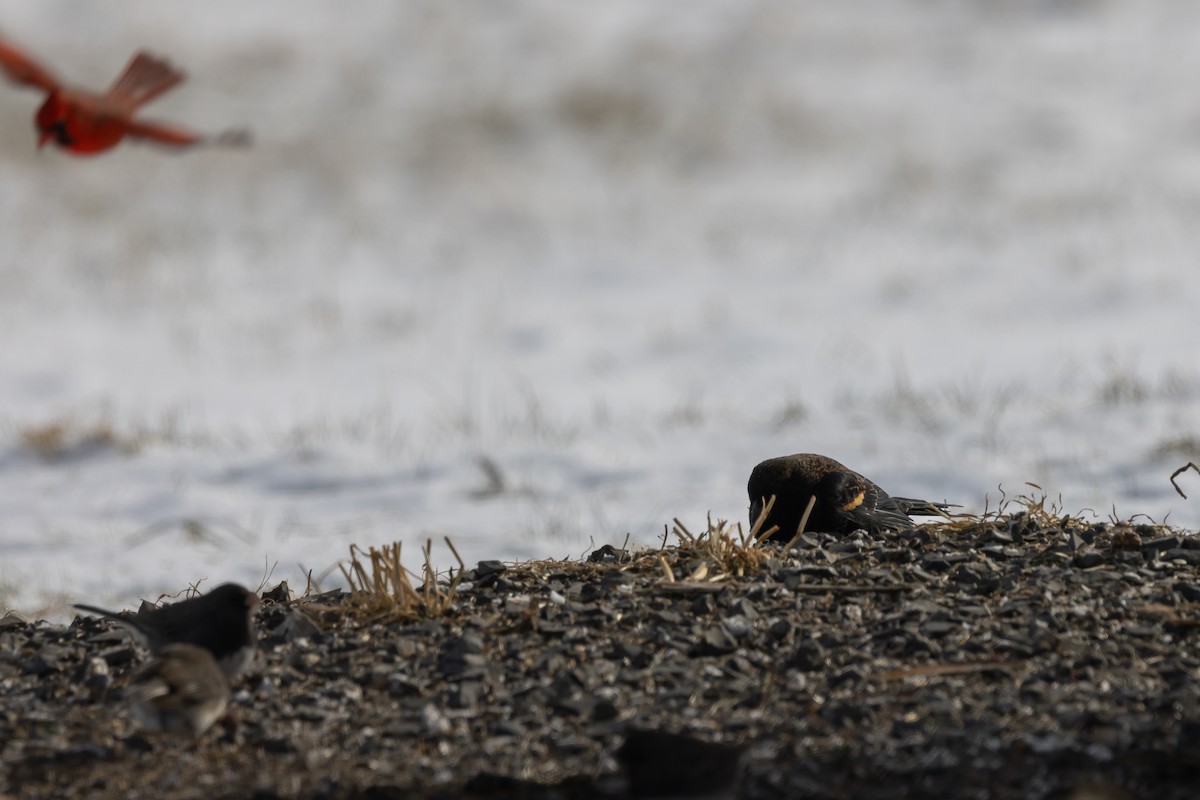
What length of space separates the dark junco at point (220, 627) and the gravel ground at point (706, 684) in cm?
15

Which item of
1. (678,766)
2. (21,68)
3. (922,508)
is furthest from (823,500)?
(21,68)

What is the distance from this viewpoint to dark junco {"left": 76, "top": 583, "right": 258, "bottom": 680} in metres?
3.53

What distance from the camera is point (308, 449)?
930cm

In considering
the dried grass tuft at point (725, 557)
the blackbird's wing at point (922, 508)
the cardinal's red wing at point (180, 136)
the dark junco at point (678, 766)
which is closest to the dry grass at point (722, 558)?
the dried grass tuft at point (725, 557)

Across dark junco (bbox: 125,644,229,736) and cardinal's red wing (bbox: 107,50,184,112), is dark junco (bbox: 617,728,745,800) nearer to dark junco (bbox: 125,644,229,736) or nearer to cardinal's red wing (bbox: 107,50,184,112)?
dark junco (bbox: 125,644,229,736)

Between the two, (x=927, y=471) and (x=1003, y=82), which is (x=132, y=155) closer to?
(x=1003, y=82)

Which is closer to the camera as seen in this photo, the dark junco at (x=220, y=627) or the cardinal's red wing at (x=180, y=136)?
the cardinal's red wing at (x=180, y=136)

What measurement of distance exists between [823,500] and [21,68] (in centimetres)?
309

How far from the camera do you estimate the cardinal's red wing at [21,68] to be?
3.13 m

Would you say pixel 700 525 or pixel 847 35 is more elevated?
pixel 847 35

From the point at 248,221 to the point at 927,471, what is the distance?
1064 cm

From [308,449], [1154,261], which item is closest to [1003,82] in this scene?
[1154,261]

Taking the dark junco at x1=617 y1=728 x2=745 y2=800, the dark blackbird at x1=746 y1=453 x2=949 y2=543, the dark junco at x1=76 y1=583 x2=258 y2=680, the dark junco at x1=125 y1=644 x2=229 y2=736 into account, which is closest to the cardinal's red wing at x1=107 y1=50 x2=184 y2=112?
the dark junco at x1=76 y1=583 x2=258 y2=680

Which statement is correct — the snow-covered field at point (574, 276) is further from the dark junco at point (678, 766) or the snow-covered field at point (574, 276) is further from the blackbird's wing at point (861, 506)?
the dark junco at point (678, 766)
